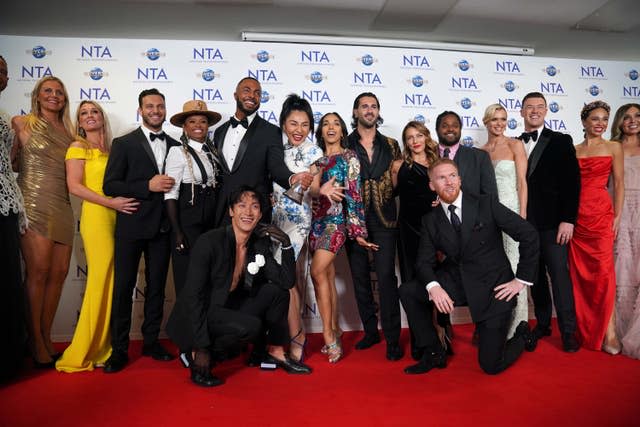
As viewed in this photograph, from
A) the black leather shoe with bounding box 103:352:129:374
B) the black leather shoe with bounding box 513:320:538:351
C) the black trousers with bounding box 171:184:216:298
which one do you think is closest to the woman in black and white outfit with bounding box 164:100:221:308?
the black trousers with bounding box 171:184:216:298

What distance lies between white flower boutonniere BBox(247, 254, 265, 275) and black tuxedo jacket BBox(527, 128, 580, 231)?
207cm

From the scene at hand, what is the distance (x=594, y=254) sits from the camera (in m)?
3.32

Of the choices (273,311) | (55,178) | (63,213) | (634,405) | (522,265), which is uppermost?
(55,178)

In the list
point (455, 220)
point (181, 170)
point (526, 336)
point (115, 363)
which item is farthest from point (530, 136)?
point (115, 363)

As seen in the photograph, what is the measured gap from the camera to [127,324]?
3.05 metres

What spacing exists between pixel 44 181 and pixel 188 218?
101 centimetres

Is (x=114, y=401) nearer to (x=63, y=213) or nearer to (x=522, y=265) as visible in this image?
(x=63, y=213)

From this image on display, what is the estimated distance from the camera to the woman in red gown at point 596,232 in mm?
3287

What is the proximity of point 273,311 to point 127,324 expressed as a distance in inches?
40.8

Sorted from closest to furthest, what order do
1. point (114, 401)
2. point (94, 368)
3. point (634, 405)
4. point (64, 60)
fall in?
point (634, 405), point (114, 401), point (94, 368), point (64, 60)

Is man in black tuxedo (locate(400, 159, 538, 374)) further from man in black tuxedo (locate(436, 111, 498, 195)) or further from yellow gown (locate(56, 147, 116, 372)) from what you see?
yellow gown (locate(56, 147, 116, 372))

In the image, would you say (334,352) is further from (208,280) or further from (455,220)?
(455,220)

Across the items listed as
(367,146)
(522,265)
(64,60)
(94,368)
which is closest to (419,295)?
A: (522,265)

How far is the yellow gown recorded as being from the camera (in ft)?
9.75
